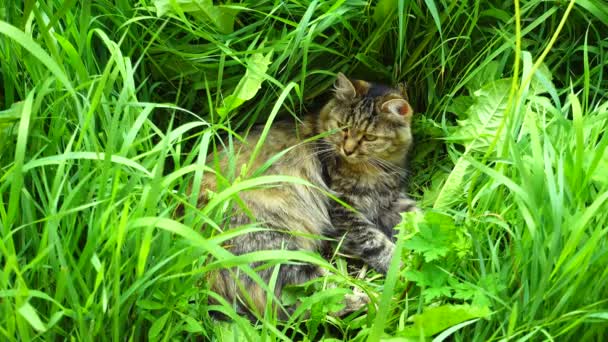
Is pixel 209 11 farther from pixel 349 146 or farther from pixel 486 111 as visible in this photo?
pixel 486 111

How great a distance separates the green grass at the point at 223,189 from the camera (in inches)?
71.4

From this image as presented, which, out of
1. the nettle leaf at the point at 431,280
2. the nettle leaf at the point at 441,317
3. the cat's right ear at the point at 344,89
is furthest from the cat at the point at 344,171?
the nettle leaf at the point at 441,317

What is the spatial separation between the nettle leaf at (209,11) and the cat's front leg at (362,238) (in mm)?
816

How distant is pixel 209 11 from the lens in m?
2.55

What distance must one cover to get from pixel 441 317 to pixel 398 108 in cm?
112

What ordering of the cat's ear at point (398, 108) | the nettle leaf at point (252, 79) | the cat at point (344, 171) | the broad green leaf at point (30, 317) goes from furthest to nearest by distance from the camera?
the cat's ear at point (398, 108)
the cat at point (344, 171)
the nettle leaf at point (252, 79)
the broad green leaf at point (30, 317)

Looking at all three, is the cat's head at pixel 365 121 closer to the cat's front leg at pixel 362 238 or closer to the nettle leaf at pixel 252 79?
the cat's front leg at pixel 362 238

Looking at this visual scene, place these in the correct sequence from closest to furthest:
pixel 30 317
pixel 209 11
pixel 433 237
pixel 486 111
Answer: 1. pixel 30 317
2. pixel 433 237
3. pixel 209 11
4. pixel 486 111

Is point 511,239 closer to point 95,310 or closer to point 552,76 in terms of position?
point 552,76

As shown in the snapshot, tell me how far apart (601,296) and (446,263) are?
1.33ft

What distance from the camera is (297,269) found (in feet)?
7.97

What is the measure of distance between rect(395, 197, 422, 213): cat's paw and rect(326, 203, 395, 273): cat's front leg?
14 cm

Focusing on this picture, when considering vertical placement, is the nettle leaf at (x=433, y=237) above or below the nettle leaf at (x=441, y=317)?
above

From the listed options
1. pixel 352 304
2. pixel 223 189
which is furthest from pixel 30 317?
pixel 352 304
